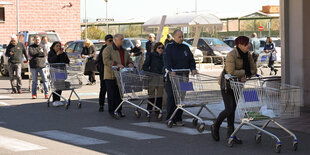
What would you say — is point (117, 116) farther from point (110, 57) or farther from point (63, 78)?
point (63, 78)

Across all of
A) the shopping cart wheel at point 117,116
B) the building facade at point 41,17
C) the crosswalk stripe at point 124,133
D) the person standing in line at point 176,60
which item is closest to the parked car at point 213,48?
the building facade at point 41,17

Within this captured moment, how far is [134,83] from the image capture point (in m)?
12.8

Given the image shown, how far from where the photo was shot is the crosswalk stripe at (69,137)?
32.1 feet

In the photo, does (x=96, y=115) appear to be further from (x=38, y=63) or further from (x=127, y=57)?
(x=38, y=63)

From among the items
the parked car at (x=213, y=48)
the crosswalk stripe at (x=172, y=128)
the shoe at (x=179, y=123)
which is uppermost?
the parked car at (x=213, y=48)

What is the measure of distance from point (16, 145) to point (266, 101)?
393cm

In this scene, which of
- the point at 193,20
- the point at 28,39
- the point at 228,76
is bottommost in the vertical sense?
the point at 228,76

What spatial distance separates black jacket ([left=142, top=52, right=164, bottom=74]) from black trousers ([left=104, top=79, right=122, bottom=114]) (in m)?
0.82

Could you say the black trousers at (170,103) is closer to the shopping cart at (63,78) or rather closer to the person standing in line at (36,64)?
the shopping cart at (63,78)

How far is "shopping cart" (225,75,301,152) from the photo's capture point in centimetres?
851

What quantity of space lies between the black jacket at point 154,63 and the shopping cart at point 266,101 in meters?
3.94

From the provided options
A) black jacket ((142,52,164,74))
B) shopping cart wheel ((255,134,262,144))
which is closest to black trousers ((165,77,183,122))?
black jacket ((142,52,164,74))

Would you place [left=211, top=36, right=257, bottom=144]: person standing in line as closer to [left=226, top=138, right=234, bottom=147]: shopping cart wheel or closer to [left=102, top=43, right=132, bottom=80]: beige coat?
[left=226, top=138, right=234, bottom=147]: shopping cart wheel

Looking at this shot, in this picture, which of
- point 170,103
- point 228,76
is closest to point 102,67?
point 170,103
